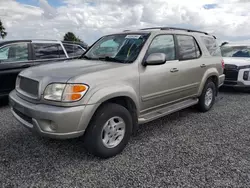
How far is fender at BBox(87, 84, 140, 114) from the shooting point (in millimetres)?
2611

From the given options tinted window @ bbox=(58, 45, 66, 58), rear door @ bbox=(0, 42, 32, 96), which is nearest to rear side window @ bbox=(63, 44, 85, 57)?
tinted window @ bbox=(58, 45, 66, 58)

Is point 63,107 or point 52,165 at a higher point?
point 63,107

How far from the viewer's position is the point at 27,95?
2859 millimetres

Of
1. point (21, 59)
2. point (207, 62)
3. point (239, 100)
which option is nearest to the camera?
point (207, 62)

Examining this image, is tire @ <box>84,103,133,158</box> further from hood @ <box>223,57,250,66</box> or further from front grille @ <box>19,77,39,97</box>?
hood @ <box>223,57,250,66</box>

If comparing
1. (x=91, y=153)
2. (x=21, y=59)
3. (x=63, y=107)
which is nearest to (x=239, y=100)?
(x=91, y=153)

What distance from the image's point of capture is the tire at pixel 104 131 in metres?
2.69

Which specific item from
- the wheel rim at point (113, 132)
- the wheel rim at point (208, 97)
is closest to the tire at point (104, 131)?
the wheel rim at point (113, 132)

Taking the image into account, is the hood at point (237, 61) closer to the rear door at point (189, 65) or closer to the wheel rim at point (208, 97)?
the wheel rim at point (208, 97)

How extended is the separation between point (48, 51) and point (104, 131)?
3741 millimetres

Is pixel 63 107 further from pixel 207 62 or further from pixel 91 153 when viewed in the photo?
pixel 207 62

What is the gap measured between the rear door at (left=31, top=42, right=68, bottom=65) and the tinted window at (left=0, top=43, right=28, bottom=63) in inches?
8.1

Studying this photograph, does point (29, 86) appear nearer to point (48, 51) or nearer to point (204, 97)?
point (48, 51)

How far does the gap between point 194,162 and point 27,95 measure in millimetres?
2365
